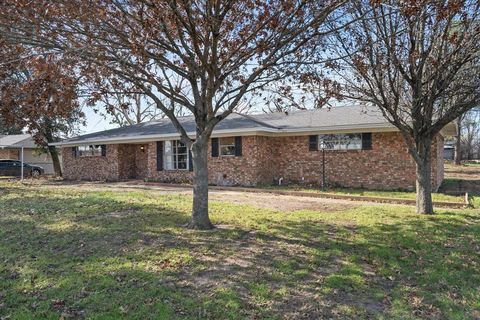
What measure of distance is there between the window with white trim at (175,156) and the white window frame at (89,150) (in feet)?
16.4

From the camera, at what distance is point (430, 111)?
848 centimetres

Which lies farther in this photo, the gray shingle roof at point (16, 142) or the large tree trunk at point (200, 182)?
the gray shingle roof at point (16, 142)

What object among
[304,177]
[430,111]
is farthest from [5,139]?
[430,111]

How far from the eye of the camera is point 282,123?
17719 mm

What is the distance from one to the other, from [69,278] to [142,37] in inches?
157

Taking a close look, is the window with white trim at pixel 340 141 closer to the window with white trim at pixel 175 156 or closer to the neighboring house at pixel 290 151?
the neighboring house at pixel 290 151

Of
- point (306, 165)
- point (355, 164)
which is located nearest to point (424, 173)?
point (355, 164)

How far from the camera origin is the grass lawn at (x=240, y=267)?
13.5 feet

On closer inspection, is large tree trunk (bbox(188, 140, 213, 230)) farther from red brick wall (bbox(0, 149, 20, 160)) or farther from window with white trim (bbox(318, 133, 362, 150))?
red brick wall (bbox(0, 149, 20, 160))

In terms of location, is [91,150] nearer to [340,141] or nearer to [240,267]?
[340,141]

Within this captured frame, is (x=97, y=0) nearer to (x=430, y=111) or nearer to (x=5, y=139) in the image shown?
(x=430, y=111)

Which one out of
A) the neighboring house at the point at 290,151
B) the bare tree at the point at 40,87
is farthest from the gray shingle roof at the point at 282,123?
the bare tree at the point at 40,87

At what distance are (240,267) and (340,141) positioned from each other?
11.5 m

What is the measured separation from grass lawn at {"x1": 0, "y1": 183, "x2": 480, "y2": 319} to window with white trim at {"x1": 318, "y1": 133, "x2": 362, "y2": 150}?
6.96 m
